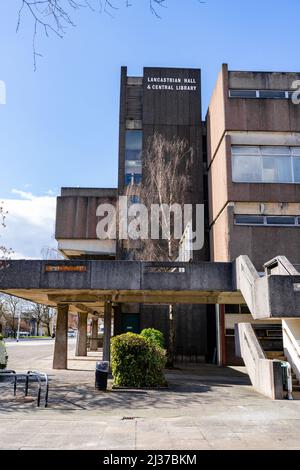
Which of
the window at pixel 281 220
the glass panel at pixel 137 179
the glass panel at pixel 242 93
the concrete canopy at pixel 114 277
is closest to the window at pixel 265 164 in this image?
the window at pixel 281 220

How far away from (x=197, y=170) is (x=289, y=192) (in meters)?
8.93

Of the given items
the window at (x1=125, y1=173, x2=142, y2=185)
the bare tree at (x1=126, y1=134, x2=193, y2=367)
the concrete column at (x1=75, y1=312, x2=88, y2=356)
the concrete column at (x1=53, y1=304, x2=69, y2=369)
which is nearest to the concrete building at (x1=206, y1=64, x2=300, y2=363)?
the bare tree at (x1=126, y1=134, x2=193, y2=367)

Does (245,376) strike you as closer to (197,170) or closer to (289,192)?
(289,192)

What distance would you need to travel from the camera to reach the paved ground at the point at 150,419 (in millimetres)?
7176

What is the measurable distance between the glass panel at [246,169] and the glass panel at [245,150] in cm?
24

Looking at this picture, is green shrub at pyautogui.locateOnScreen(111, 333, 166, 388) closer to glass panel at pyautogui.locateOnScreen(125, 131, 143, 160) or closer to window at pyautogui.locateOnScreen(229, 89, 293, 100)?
window at pyautogui.locateOnScreen(229, 89, 293, 100)

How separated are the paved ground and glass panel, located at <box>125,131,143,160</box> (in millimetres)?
19970

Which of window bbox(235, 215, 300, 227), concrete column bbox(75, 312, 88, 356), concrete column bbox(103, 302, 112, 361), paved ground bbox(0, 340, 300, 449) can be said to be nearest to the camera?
paved ground bbox(0, 340, 300, 449)

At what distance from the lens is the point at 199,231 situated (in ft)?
97.1

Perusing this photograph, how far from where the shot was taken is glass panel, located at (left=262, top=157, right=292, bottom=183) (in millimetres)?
23516

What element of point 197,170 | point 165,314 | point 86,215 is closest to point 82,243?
point 86,215

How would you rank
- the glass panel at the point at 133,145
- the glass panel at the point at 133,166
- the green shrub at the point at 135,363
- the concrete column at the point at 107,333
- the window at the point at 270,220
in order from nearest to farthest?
the green shrub at the point at 135,363 < the concrete column at the point at 107,333 < the window at the point at 270,220 < the glass panel at the point at 133,166 < the glass panel at the point at 133,145

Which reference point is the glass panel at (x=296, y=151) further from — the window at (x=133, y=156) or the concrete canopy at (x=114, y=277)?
the window at (x=133, y=156)
